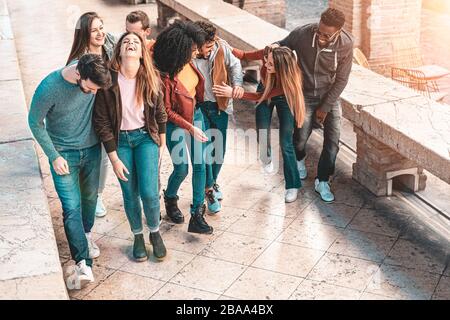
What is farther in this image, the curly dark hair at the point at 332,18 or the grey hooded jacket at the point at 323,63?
the grey hooded jacket at the point at 323,63

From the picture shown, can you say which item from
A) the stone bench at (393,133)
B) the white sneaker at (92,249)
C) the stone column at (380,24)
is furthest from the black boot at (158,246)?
Answer: the stone column at (380,24)

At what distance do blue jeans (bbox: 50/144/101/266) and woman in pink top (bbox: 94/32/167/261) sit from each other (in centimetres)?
16

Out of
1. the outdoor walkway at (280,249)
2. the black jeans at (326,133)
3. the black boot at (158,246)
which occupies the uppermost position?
the black jeans at (326,133)

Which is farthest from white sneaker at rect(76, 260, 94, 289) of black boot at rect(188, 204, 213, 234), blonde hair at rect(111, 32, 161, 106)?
blonde hair at rect(111, 32, 161, 106)

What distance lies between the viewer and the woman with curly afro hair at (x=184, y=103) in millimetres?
5344

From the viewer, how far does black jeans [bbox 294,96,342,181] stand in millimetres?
6297

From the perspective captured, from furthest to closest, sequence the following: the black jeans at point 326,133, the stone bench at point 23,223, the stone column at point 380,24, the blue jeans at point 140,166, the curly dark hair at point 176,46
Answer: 1. the stone column at point 380,24
2. the black jeans at point 326,133
3. the curly dark hair at point 176,46
4. the blue jeans at point 140,166
5. the stone bench at point 23,223

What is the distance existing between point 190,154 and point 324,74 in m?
1.34

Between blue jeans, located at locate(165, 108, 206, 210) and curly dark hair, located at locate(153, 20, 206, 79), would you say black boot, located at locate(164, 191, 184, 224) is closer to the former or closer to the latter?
blue jeans, located at locate(165, 108, 206, 210)

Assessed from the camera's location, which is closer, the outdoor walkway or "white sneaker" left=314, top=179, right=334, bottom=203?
the outdoor walkway

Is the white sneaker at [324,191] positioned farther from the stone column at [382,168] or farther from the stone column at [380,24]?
the stone column at [380,24]

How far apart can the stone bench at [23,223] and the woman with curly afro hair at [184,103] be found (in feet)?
3.38

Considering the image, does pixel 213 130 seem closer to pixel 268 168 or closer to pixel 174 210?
pixel 174 210

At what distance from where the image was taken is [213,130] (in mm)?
6004
